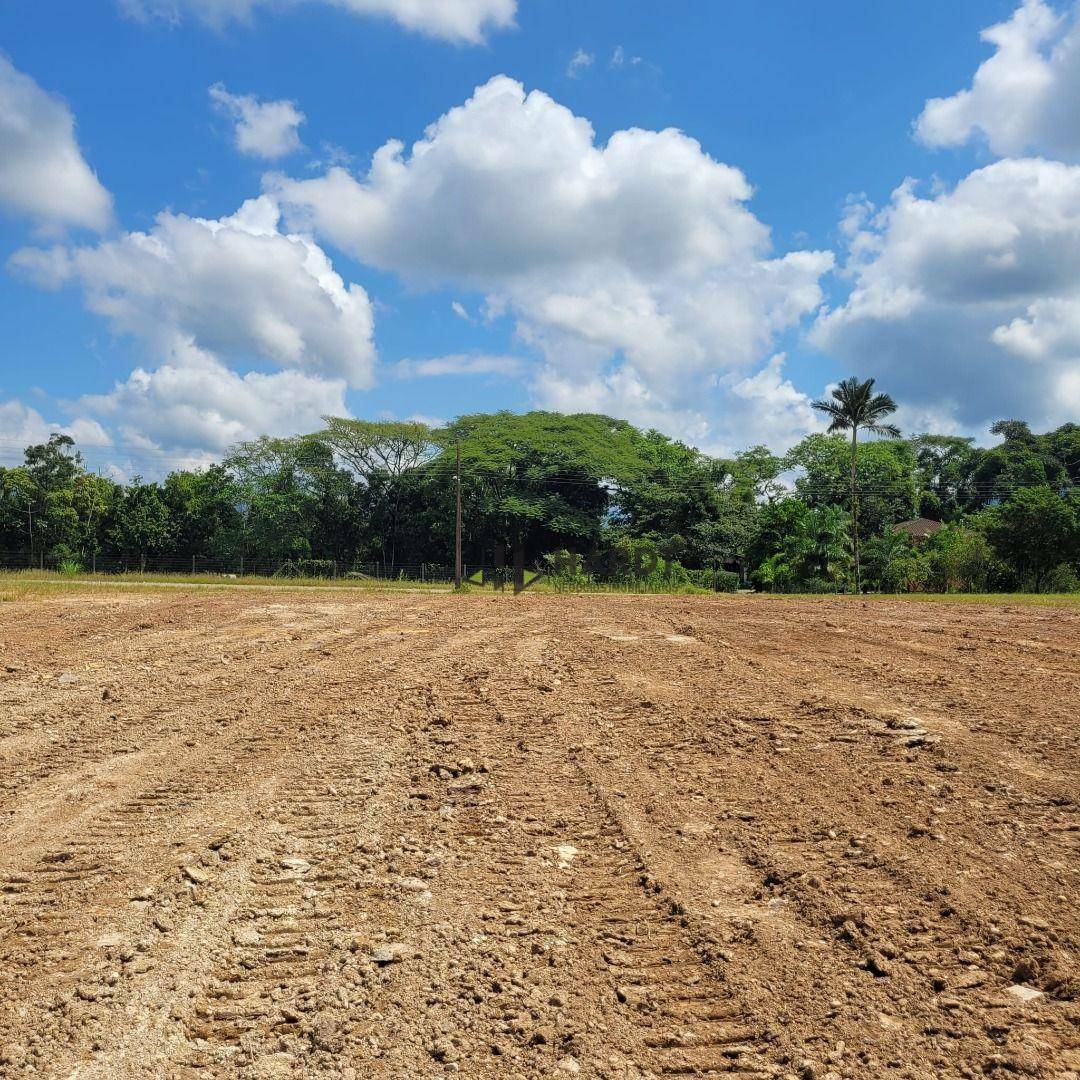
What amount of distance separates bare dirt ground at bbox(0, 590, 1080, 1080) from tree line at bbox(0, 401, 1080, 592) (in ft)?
79.8

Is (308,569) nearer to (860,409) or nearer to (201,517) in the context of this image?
(201,517)

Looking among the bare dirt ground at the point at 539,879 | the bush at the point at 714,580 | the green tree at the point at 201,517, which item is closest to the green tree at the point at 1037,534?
the bush at the point at 714,580

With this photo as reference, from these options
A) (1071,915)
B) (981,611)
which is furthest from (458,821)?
(981,611)

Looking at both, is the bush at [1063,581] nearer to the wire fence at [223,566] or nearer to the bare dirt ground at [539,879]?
the wire fence at [223,566]

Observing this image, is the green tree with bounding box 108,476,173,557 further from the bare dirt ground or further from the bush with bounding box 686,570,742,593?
the bare dirt ground

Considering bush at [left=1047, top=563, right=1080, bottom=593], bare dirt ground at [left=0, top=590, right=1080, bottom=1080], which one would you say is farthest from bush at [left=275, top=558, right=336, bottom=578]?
bare dirt ground at [left=0, top=590, right=1080, bottom=1080]

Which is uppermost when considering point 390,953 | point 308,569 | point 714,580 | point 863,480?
point 863,480

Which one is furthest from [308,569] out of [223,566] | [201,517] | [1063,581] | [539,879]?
[539,879]

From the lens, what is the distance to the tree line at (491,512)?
3231 cm

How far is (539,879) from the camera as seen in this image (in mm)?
3242

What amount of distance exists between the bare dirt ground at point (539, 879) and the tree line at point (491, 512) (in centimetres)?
2432

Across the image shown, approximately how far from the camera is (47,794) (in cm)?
426

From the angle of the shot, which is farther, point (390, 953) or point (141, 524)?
point (141, 524)

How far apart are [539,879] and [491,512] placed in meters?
34.0
